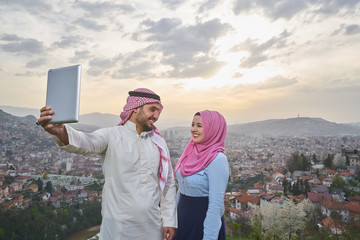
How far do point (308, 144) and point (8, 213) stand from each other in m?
69.2

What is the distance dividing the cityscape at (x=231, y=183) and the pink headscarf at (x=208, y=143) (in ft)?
45.9

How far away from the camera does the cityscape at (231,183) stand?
848 inches

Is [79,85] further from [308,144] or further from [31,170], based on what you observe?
[308,144]

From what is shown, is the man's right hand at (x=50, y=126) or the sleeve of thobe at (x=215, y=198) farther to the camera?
the sleeve of thobe at (x=215, y=198)

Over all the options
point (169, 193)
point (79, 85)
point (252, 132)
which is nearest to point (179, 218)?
point (169, 193)

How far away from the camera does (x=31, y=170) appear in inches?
1296

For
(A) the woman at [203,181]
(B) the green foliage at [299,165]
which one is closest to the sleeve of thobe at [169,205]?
(A) the woman at [203,181]

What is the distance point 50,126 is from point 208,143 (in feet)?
3.73

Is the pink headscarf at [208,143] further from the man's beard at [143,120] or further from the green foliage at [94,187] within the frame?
the green foliage at [94,187]

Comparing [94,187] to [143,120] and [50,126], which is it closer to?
[143,120]

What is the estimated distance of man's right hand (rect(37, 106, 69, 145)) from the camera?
3.73 ft

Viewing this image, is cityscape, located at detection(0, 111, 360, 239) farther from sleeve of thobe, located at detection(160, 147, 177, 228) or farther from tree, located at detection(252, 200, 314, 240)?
sleeve of thobe, located at detection(160, 147, 177, 228)

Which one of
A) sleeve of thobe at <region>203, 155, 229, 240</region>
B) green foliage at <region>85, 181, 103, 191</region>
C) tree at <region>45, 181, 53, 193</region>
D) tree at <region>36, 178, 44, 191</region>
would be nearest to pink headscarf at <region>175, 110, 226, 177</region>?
sleeve of thobe at <region>203, 155, 229, 240</region>

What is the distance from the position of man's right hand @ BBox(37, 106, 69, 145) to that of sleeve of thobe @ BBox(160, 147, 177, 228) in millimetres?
777
